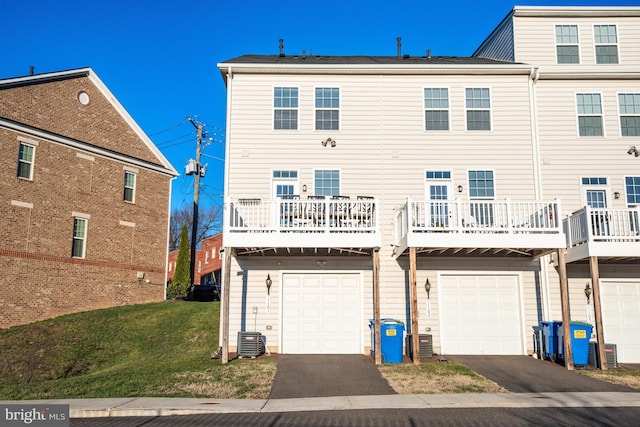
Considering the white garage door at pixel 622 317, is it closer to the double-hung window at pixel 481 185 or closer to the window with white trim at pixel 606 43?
the double-hung window at pixel 481 185

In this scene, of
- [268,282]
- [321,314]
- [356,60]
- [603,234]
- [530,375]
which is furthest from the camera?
[356,60]

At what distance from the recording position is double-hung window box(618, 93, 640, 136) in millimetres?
16672

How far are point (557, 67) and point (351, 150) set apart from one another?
6.87 meters

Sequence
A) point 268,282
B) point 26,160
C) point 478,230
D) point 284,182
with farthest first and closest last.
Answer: point 26,160 → point 284,182 → point 268,282 → point 478,230

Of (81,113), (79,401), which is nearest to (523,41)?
(79,401)

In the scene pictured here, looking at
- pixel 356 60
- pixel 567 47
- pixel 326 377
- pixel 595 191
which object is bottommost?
pixel 326 377

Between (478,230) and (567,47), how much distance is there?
24.2 ft

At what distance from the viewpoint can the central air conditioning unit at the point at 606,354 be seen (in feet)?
44.7

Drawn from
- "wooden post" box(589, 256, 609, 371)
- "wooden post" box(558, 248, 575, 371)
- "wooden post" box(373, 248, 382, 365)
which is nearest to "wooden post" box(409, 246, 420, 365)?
"wooden post" box(373, 248, 382, 365)

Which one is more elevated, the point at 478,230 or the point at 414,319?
the point at 478,230

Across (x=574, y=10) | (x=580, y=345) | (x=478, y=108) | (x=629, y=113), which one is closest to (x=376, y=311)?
(x=580, y=345)

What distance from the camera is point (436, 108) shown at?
1672 centimetres

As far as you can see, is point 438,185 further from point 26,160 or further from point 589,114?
point 26,160

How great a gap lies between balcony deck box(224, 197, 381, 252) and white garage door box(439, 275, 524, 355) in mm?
3109
